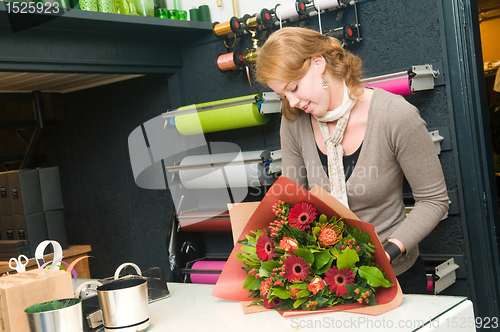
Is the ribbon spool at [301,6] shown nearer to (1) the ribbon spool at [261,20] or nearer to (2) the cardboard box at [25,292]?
(1) the ribbon spool at [261,20]

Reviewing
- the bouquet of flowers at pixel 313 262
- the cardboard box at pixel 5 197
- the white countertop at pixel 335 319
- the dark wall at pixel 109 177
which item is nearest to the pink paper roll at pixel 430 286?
the white countertop at pixel 335 319

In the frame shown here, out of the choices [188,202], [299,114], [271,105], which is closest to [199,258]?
[188,202]

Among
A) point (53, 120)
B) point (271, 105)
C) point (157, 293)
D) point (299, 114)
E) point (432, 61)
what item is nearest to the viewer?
point (157, 293)

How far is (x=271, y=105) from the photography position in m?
2.37

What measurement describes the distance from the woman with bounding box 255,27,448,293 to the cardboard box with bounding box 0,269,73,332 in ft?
2.56

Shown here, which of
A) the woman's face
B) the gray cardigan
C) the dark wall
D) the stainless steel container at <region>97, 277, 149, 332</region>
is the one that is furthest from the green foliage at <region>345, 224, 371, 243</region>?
the dark wall

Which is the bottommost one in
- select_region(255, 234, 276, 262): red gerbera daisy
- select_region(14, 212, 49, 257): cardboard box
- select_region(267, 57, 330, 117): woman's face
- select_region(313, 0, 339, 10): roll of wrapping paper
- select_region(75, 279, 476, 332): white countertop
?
select_region(75, 279, 476, 332): white countertop

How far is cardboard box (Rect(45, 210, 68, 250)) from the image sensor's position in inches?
118

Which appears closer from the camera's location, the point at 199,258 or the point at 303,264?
the point at 303,264

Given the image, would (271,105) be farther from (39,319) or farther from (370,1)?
(39,319)

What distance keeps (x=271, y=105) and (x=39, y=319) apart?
1.67 meters

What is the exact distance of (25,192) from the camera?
9.57ft

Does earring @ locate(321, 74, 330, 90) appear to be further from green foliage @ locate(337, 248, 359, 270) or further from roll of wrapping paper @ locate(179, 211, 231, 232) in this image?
roll of wrapping paper @ locate(179, 211, 231, 232)

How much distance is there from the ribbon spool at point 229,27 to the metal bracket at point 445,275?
1467 mm
